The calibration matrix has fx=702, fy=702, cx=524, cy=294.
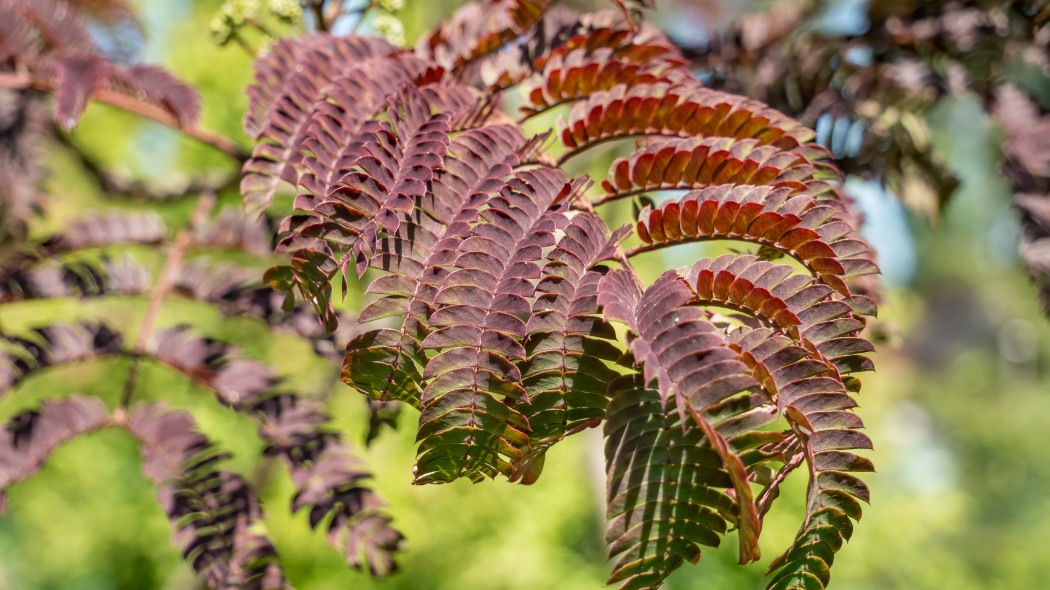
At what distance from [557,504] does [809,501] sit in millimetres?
3618

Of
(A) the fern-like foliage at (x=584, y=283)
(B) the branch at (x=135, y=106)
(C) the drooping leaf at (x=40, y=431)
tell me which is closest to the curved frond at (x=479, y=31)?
(A) the fern-like foliage at (x=584, y=283)

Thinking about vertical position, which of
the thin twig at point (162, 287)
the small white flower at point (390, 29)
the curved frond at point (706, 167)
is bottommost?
the thin twig at point (162, 287)

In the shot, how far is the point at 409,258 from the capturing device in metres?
0.54

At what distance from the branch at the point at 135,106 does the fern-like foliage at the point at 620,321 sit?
0.60 m

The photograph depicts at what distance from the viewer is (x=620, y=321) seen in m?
0.47

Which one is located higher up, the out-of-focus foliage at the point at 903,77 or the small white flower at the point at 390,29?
the out-of-focus foliage at the point at 903,77

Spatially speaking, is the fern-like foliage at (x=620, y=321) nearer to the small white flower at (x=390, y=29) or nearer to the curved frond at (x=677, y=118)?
the curved frond at (x=677, y=118)

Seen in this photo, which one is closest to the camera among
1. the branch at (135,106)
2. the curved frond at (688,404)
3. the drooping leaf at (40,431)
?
the curved frond at (688,404)

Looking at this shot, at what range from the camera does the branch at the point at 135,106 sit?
1.02 meters

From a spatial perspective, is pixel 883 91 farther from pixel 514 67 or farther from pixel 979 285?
pixel 979 285

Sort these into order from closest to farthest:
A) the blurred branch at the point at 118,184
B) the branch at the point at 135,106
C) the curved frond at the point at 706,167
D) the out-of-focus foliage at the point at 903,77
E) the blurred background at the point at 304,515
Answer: the curved frond at the point at 706,167 < the branch at the point at 135,106 < the out-of-focus foliage at the point at 903,77 < the blurred branch at the point at 118,184 < the blurred background at the point at 304,515

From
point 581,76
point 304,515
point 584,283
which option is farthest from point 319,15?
point 304,515

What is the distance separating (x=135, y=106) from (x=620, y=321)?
1.01 m

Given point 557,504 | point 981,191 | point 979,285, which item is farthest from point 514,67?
point 979,285
